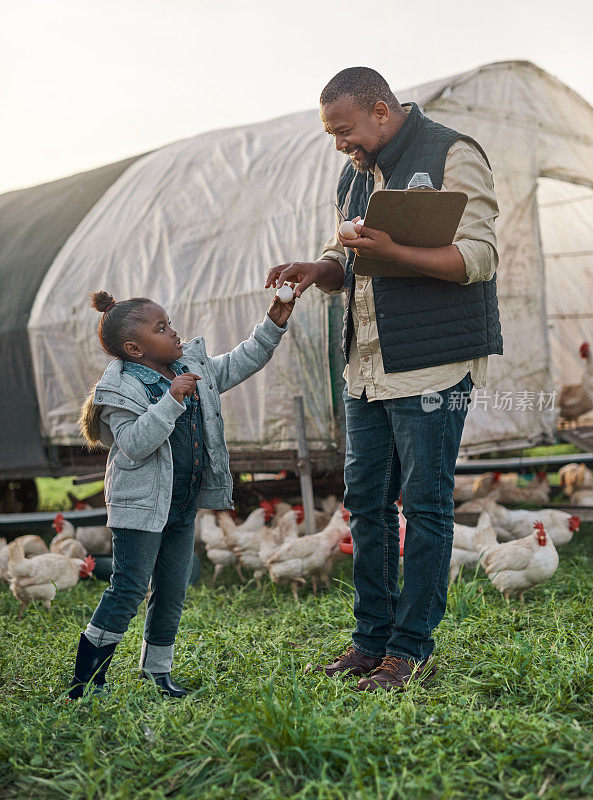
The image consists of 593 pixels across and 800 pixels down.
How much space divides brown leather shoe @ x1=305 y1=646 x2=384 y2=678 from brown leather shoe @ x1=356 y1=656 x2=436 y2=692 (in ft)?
0.43

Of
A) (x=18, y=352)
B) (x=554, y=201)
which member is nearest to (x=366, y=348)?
(x=18, y=352)

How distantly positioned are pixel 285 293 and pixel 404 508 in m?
0.89

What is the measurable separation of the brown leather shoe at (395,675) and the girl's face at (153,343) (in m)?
1.32

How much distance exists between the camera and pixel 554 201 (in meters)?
9.42

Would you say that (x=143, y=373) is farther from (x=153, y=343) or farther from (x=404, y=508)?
(x=404, y=508)

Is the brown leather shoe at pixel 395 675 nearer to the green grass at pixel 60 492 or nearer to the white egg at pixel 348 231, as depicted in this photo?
the white egg at pixel 348 231

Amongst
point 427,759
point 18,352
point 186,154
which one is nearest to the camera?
point 427,759

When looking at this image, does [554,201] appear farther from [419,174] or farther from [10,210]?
[419,174]

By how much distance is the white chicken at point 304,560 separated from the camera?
185 inches

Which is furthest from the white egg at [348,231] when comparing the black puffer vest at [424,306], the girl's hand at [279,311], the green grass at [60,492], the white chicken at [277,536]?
the green grass at [60,492]

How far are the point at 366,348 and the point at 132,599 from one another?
1201 millimetres

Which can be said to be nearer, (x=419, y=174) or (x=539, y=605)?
(x=419, y=174)

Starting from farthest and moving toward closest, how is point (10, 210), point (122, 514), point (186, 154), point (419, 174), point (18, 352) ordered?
1. point (10, 210)
2. point (186, 154)
3. point (18, 352)
4. point (122, 514)
5. point (419, 174)

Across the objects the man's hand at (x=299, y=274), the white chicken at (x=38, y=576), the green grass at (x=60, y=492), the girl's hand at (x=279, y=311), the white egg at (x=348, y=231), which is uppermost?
the white egg at (x=348, y=231)
